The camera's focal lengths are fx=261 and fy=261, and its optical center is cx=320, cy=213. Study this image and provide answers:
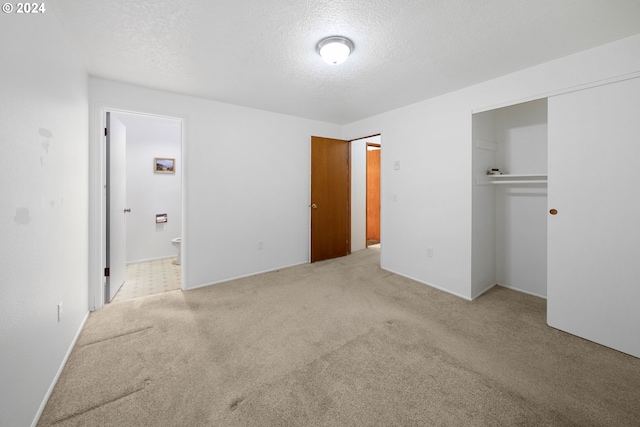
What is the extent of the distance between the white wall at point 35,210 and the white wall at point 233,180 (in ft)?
3.02

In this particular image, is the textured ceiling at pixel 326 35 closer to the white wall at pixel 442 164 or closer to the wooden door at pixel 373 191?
the white wall at pixel 442 164

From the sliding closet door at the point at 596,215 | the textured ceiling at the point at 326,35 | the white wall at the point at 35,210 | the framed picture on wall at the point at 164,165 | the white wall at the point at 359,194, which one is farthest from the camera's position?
the white wall at the point at 359,194

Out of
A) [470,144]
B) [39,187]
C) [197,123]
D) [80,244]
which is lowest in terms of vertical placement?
[80,244]

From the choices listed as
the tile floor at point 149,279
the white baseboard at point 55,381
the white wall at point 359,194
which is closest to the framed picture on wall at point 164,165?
the tile floor at point 149,279

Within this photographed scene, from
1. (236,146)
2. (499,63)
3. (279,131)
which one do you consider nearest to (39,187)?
(236,146)

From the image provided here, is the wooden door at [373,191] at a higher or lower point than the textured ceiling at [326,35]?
lower

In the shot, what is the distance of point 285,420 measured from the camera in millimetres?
1414

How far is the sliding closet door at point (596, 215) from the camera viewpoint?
196cm

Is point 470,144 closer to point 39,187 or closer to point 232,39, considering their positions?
point 232,39

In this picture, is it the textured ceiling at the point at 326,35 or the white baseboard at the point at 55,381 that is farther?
the textured ceiling at the point at 326,35

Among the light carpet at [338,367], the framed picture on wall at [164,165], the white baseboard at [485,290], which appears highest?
the framed picture on wall at [164,165]

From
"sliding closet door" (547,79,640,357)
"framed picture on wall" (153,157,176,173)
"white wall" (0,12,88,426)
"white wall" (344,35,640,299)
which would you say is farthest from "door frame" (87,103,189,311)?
"sliding closet door" (547,79,640,357)

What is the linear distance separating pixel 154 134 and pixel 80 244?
9.96 ft

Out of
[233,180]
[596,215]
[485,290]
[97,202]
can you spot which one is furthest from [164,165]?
[596,215]
